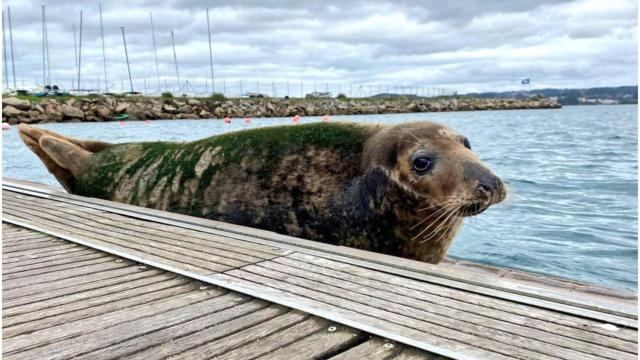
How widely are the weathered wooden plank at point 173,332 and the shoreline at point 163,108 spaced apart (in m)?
45.9

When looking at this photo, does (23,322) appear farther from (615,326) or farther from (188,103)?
(188,103)

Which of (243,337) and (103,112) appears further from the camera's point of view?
(103,112)


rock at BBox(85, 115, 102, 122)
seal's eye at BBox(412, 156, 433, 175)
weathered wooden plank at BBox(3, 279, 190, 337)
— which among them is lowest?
weathered wooden plank at BBox(3, 279, 190, 337)

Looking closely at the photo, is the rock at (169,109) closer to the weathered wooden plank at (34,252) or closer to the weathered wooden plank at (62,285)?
the weathered wooden plank at (34,252)

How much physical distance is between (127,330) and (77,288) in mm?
961

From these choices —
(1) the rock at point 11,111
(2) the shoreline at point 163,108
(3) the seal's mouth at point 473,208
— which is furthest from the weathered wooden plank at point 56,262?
(1) the rock at point 11,111

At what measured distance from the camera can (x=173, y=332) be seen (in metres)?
3.30

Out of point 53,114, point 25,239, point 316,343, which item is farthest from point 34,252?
point 53,114

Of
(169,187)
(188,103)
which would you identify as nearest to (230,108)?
(188,103)

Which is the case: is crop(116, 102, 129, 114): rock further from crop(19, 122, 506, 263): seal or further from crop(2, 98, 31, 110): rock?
crop(19, 122, 506, 263): seal

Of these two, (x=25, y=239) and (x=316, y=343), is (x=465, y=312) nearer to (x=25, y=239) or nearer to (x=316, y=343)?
(x=316, y=343)

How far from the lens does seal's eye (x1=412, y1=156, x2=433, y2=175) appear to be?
5.55 meters

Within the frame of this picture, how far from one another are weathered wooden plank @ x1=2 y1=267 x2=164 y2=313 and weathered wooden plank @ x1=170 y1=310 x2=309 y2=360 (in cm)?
133

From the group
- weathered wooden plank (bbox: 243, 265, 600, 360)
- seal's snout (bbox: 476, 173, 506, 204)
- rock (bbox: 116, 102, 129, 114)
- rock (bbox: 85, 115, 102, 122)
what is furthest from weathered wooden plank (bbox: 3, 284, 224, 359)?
rock (bbox: 116, 102, 129, 114)
